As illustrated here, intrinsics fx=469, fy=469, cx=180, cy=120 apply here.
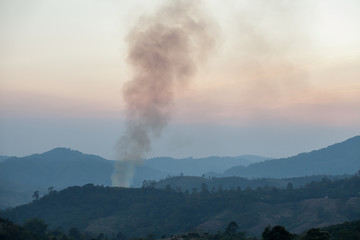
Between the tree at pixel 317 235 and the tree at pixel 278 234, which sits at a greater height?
the tree at pixel 278 234

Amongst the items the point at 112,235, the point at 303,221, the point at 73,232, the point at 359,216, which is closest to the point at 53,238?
the point at 73,232

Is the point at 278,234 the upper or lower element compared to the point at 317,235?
upper

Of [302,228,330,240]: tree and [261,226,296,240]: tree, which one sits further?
[261,226,296,240]: tree

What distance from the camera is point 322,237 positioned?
71.9m

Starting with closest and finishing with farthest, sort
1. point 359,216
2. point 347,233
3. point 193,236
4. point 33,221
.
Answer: point 347,233
point 193,236
point 33,221
point 359,216

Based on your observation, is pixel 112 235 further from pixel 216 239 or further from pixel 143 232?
pixel 216 239

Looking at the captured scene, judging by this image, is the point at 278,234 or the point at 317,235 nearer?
the point at 317,235

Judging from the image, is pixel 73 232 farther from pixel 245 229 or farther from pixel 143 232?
pixel 245 229

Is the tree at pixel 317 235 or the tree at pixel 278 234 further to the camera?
the tree at pixel 278 234

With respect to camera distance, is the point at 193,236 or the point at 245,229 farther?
the point at 245,229

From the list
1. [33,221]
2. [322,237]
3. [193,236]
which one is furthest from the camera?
[33,221]

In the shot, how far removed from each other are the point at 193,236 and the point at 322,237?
57979mm

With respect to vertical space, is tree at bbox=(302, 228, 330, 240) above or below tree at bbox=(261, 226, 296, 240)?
below

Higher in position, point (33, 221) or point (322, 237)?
point (33, 221)
